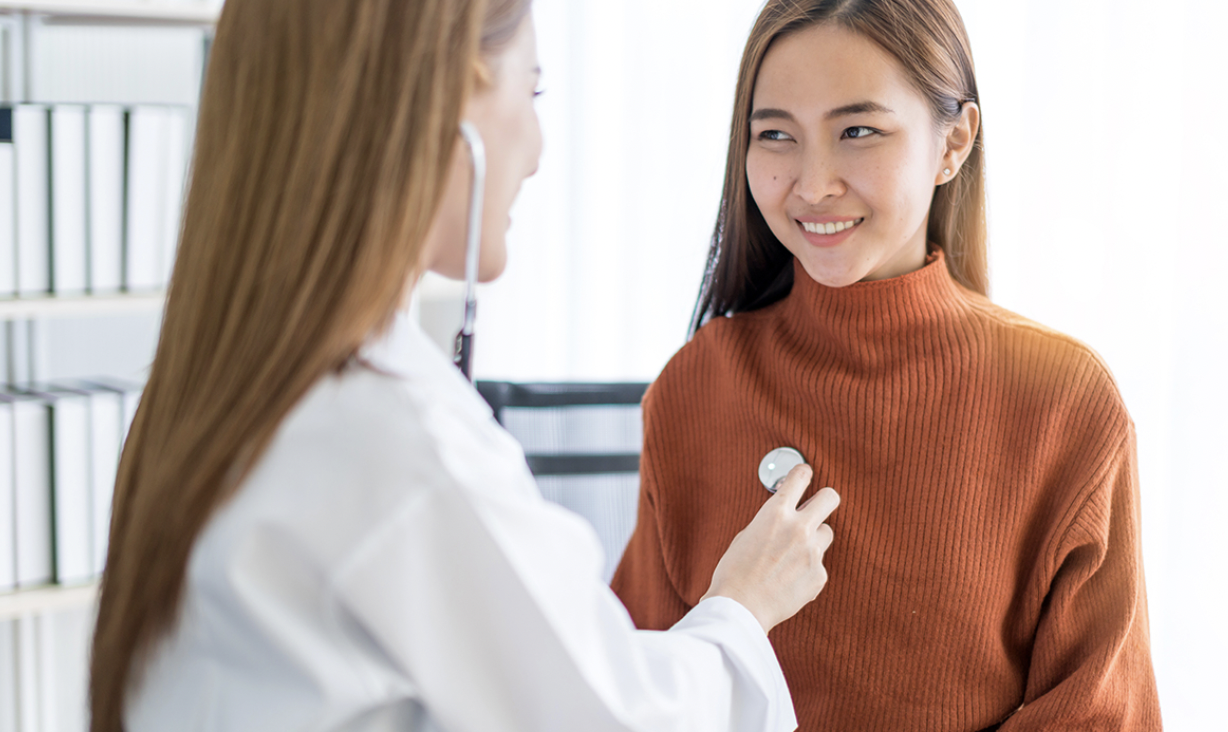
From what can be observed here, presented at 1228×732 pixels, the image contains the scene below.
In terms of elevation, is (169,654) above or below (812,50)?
below

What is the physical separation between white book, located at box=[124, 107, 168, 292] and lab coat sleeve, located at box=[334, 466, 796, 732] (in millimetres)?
→ 1152

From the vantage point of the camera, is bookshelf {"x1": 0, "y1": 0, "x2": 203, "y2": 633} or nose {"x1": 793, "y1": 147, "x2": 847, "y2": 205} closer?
nose {"x1": 793, "y1": 147, "x2": 847, "y2": 205}

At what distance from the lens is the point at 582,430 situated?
1.66m

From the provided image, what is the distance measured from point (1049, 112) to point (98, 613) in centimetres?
138

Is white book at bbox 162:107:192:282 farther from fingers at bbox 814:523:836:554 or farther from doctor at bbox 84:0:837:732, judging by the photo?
fingers at bbox 814:523:836:554

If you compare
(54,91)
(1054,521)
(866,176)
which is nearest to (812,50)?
(866,176)

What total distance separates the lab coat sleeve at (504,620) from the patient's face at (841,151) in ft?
1.66

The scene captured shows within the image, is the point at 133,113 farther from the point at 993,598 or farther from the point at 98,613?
the point at 993,598

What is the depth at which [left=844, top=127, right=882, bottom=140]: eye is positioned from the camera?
1028mm

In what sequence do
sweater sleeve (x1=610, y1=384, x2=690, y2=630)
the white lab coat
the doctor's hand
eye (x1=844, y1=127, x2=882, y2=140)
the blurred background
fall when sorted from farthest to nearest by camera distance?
the blurred background
sweater sleeve (x1=610, y1=384, x2=690, y2=630)
eye (x1=844, y1=127, x2=882, y2=140)
the doctor's hand
the white lab coat

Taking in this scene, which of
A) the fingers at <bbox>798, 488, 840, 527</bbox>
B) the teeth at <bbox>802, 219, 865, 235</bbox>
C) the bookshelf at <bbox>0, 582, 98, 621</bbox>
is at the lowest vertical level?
the bookshelf at <bbox>0, 582, 98, 621</bbox>

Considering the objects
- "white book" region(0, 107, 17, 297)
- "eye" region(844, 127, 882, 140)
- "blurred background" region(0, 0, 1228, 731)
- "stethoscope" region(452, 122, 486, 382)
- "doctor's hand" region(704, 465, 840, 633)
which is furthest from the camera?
"white book" region(0, 107, 17, 297)

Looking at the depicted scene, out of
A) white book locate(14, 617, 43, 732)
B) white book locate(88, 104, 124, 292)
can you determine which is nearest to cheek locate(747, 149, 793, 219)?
white book locate(88, 104, 124, 292)

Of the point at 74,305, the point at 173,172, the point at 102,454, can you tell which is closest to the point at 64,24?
the point at 173,172
